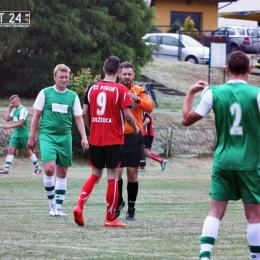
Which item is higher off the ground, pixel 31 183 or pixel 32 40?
pixel 32 40

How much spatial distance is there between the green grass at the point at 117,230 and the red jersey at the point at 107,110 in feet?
3.59

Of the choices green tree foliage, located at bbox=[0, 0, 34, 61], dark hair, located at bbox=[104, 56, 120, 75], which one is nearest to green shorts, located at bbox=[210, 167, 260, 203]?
dark hair, located at bbox=[104, 56, 120, 75]

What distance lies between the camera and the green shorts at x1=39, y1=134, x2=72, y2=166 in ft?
37.3

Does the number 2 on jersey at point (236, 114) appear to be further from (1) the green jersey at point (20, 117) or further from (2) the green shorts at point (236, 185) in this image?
(1) the green jersey at point (20, 117)

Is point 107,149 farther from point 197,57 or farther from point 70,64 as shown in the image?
point 197,57

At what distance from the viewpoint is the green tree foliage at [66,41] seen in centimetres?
3036

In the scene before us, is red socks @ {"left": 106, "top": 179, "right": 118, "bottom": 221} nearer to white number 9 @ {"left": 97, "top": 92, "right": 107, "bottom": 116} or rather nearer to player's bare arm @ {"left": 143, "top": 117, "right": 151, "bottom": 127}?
white number 9 @ {"left": 97, "top": 92, "right": 107, "bottom": 116}

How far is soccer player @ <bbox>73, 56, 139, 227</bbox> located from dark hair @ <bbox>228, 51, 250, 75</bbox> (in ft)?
10.3

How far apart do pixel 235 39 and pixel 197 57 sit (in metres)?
2.36

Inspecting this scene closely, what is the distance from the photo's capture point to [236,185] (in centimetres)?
732

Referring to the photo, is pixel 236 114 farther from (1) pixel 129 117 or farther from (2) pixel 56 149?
(2) pixel 56 149

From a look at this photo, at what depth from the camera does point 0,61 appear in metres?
30.9

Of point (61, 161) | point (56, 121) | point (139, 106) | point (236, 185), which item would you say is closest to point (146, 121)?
point (61, 161)

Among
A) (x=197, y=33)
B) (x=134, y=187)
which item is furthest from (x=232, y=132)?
(x=197, y=33)
